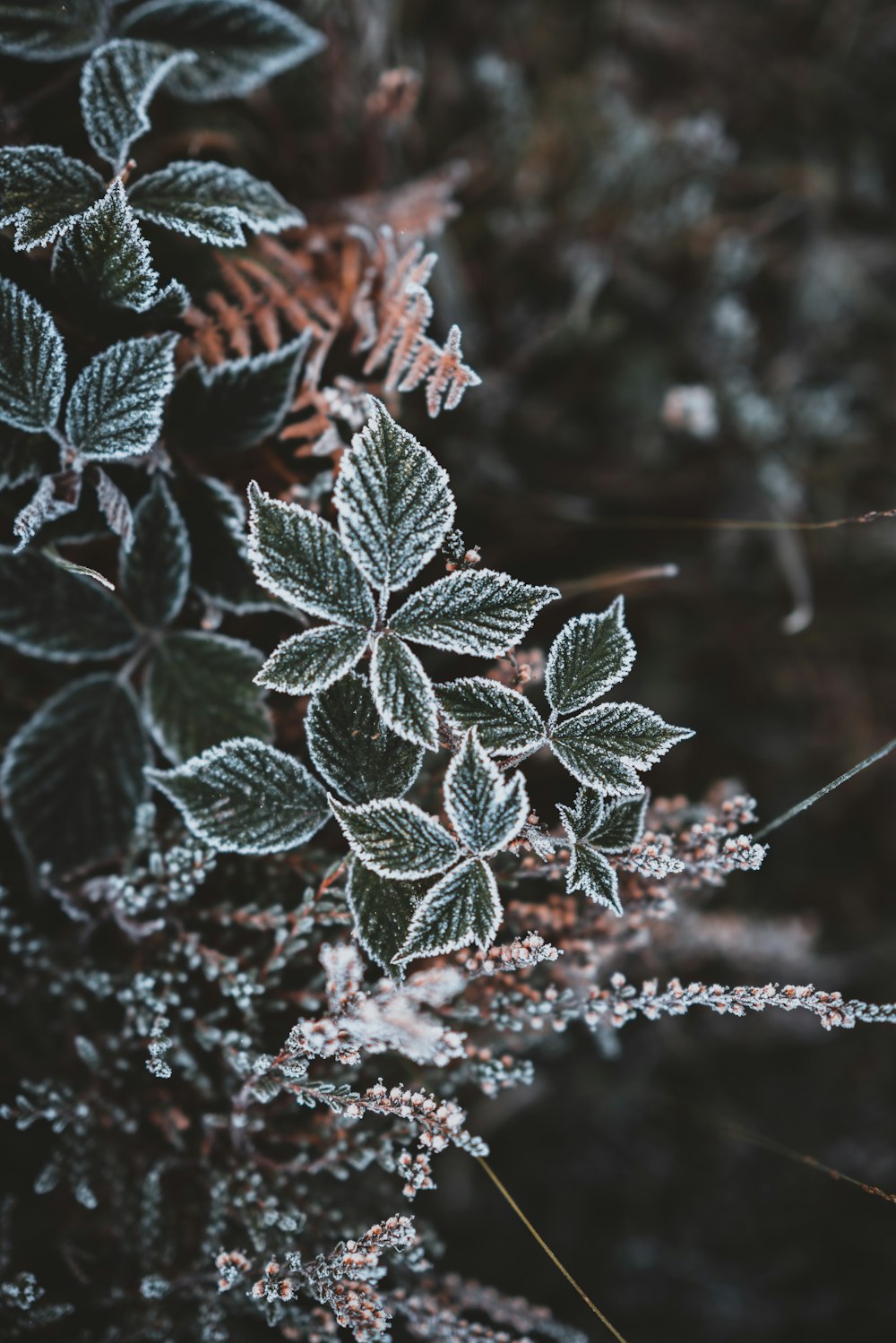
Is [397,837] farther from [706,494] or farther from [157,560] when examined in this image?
[706,494]

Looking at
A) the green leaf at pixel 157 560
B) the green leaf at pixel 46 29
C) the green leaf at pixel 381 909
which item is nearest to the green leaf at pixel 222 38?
the green leaf at pixel 46 29

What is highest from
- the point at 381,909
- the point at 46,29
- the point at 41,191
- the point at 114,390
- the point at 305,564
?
the point at 46,29

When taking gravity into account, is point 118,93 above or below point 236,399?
above

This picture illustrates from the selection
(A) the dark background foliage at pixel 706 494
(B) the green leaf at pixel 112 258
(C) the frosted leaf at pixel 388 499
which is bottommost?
(A) the dark background foliage at pixel 706 494

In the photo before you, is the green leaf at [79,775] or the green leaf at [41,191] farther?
the green leaf at [79,775]

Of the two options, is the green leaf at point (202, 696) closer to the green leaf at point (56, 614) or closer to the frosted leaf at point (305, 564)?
the green leaf at point (56, 614)

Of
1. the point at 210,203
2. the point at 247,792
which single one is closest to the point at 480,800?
the point at 247,792

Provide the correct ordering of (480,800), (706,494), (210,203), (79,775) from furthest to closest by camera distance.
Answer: (706,494), (79,775), (210,203), (480,800)
